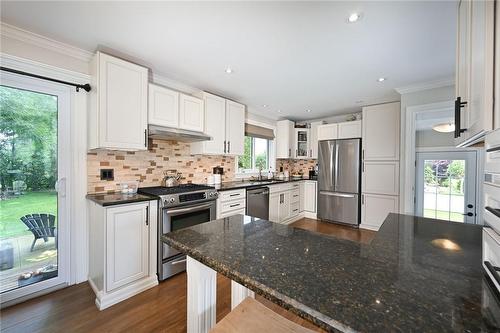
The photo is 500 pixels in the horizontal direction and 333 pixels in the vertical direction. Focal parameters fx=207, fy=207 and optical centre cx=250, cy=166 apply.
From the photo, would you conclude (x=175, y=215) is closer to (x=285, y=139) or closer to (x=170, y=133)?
(x=170, y=133)

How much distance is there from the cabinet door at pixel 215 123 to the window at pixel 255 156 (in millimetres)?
994

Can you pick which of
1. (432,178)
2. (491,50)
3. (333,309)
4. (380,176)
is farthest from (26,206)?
(432,178)

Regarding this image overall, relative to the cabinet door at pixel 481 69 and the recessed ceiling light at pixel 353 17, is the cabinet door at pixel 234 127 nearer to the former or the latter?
the recessed ceiling light at pixel 353 17

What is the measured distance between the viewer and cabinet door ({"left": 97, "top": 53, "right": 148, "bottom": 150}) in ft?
6.52

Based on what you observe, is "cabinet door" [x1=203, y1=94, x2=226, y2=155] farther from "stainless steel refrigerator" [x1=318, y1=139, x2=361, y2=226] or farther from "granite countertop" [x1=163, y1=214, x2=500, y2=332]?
"stainless steel refrigerator" [x1=318, y1=139, x2=361, y2=226]

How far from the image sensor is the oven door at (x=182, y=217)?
7.06 feet

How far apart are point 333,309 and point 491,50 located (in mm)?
896

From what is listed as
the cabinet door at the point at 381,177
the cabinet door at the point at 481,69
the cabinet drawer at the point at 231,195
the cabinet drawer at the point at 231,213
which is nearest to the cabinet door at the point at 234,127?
the cabinet drawer at the point at 231,195

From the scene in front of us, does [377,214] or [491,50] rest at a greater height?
[491,50]

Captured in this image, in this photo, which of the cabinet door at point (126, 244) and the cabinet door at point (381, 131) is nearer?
the cabinet door at point (126, 244)

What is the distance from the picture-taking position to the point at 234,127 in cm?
348

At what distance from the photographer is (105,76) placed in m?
1.99

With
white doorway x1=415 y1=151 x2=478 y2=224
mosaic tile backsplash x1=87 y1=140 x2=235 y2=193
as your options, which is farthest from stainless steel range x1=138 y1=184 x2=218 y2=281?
white doorway x1=415 y1=151 x2=478 y2=224

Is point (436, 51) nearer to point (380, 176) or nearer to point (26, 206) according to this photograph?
point (380, 176)
